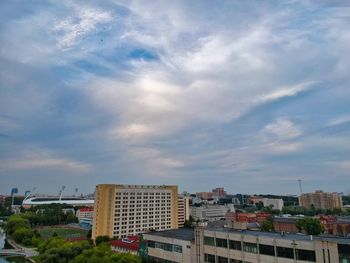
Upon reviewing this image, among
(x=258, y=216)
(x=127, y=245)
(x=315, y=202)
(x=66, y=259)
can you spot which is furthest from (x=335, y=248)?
(x=315, y=202)

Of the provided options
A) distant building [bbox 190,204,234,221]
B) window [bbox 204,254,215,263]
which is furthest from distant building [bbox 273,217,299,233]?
window [bbox 204,254,215,263]

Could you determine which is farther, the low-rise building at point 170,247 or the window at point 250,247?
the low-rise building at point 170,247

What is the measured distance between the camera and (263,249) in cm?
2731

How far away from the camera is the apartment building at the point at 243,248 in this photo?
75.8ft

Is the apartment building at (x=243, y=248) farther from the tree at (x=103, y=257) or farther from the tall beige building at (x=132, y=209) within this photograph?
the tall beige building at (x=132, y=209)

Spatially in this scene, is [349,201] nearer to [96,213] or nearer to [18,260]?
[96,213]

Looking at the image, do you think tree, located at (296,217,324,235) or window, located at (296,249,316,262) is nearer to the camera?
window, located at (296,249,316,262)

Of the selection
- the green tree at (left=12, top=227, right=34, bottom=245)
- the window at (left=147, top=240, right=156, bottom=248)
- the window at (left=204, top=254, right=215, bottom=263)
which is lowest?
the green tree at (left=12, top=227, right=34, bottom=245)

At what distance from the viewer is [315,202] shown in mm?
152500

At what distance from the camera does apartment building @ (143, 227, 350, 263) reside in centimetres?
2311

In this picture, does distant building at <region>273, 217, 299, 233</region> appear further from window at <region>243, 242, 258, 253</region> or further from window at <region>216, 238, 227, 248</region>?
window at <region>243, 242, 258, 253</region>

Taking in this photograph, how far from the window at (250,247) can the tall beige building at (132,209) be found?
45906 mm

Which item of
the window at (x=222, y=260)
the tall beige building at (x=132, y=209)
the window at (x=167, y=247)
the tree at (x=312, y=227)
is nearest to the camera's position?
the window at (x=222, y=260)

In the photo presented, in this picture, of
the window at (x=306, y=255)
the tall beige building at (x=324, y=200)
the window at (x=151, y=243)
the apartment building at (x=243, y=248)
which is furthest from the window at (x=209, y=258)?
the tall beige building at (x=324, y=200)
